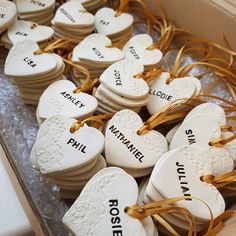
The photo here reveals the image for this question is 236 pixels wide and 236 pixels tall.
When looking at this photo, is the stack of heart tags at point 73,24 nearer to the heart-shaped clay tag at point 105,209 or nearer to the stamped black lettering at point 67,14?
the stamped black lettering at point 67,14

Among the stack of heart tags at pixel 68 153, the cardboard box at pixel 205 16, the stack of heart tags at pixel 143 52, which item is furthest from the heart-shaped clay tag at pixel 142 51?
the stack of heart tags at pixel 68 153

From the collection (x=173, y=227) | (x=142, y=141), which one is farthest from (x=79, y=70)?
(x=173, y=227)

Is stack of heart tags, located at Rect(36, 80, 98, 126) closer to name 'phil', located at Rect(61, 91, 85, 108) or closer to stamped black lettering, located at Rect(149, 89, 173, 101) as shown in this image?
name 'phil', located at Rect(61, 91, 85, 108)

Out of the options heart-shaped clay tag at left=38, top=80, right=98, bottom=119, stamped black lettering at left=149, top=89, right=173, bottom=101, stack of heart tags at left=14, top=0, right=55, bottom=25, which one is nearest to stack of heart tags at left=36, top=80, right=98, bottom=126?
heart-shaped clay tag at left=38, top=80, right=98, bottom=119

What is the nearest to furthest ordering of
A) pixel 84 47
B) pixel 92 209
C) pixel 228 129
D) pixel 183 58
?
pixel 92 209 < pixel 228 129 < pixel 84 47 < pixel 183 58

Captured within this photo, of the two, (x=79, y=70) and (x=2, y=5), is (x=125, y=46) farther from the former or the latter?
(x=2, y=5)

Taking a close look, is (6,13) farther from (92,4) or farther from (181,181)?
(181,181)

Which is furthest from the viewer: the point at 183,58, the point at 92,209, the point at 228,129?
the point at 183,58
